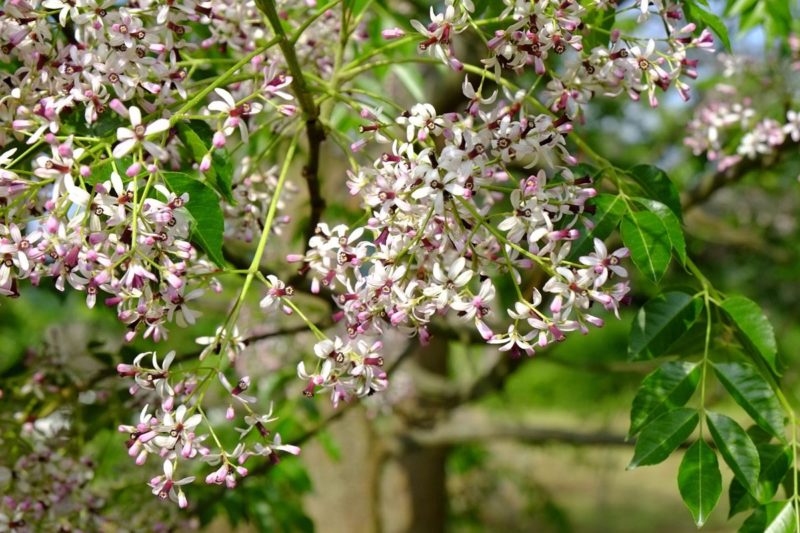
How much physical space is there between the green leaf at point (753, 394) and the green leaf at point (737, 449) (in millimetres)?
32

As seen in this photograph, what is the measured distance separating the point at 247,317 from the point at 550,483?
922 centimetres

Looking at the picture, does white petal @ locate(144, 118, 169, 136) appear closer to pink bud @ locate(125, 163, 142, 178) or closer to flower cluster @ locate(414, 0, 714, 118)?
pink bud @ locate(125, 163, 142, 178)

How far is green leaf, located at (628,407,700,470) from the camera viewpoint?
128 centimetres

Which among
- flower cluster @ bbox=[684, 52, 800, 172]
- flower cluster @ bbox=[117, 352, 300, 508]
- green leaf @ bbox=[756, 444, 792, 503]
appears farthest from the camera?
flower cluster @ bbox=[684, 52, 800, 172]

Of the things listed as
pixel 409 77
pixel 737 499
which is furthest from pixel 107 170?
pixel 409 77

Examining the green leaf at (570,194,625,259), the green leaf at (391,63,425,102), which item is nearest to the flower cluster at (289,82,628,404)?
the green leaf at (570,194,625,259)

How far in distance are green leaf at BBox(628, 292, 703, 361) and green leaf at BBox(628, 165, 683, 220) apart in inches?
6.1

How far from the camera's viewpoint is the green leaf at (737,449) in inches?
49.1

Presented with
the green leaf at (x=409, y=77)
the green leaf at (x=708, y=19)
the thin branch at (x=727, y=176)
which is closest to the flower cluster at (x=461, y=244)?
the green leaf at (x=708, y=19)

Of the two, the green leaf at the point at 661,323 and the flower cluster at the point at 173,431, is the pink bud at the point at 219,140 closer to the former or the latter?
the flower cluster at the point at 173,431

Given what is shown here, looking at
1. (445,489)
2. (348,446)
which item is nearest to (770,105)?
(348,446)

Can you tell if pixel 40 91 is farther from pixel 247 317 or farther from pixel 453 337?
pixel 247 317

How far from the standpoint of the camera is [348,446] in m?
4.06

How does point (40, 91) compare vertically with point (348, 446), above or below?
above
